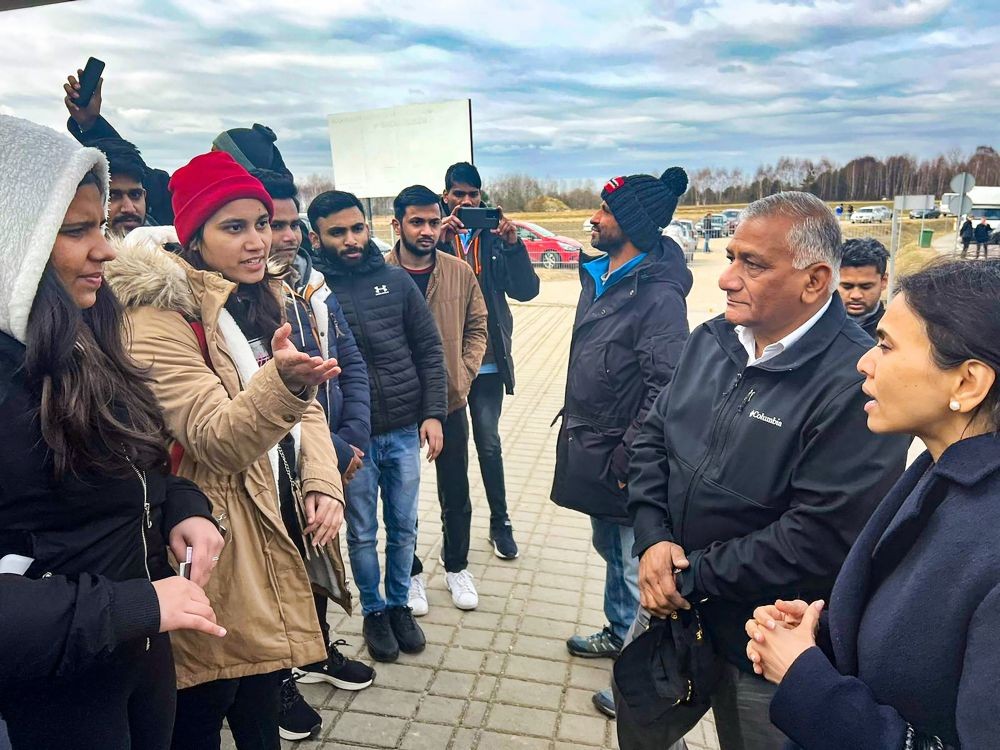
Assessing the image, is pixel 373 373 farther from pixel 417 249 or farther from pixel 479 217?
pixel 479 217

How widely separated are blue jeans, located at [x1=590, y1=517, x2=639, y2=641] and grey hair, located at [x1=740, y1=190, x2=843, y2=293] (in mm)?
1437

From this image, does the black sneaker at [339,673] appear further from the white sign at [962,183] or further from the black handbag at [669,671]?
the white sign at [962,183]

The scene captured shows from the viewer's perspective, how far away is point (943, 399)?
1152mm

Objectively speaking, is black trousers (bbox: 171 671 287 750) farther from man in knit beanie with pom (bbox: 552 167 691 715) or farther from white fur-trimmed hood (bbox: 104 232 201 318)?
man in knit beanie with pom (bbox: 552 167 691 715)

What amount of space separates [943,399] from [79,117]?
4458 millimetres

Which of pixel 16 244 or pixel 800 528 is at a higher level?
pixel 16 244

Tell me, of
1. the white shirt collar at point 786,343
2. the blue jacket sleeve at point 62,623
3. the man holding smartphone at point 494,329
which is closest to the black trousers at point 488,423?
the man holding smartphone at point 494,329

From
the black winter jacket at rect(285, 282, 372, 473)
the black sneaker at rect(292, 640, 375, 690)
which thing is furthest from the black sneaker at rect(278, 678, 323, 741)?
the black winter jacket at rect(285, 282, 372, 473)

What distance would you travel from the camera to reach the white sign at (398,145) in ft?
18.1

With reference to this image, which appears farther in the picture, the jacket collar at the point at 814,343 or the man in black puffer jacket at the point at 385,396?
the man in black puffer jacket at the point at 385,396

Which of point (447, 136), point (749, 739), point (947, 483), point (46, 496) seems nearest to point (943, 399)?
point (947, 483)

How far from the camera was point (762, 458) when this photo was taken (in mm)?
1712

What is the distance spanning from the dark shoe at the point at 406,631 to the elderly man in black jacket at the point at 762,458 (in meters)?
1.30

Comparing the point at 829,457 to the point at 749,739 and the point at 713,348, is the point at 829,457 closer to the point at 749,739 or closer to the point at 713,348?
the point at 713,348
